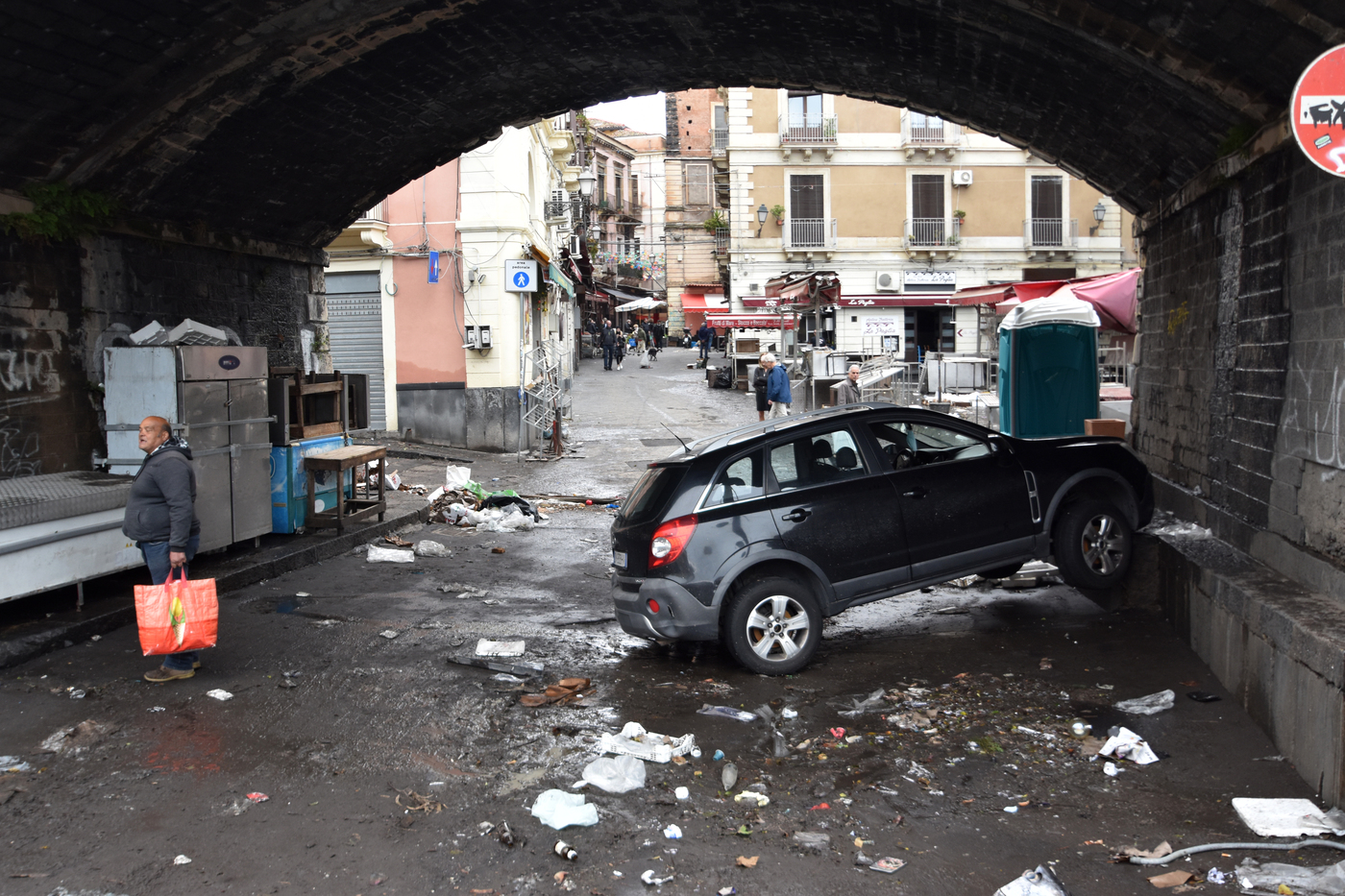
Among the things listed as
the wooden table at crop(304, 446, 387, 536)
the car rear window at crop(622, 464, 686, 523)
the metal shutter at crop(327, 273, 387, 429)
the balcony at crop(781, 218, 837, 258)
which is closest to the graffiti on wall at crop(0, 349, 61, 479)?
the wooden table at crop(304, 446, 387, 536)

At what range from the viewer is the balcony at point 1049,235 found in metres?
38.6

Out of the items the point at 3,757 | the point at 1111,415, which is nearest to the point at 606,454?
the point at 1111,415

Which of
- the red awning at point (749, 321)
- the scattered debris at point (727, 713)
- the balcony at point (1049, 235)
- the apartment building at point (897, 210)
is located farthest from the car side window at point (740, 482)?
the balcony at point (1049, 235)

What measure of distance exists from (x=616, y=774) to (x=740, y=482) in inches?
103

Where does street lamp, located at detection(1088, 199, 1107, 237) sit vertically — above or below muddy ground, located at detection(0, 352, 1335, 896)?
above

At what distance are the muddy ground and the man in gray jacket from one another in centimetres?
77

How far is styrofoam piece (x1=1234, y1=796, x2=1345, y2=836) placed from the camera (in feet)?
15.4

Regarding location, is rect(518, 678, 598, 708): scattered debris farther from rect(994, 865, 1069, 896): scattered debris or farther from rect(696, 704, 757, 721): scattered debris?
rect(994, 865, 1069, 896): scattered debris

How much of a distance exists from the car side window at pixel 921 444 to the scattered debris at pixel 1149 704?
2.20m

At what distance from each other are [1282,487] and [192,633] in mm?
7324

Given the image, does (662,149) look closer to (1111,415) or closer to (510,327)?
(510,327)

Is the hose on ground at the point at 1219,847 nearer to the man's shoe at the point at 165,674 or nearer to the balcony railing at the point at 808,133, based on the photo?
the man's shoe at the point at 165,674

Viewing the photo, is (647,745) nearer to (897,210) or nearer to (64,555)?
(64,555)

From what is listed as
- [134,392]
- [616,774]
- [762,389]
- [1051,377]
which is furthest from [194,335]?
[762,389]
